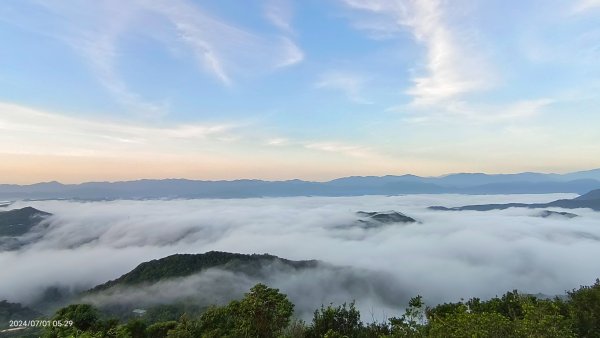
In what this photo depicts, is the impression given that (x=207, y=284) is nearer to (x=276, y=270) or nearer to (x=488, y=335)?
(x=276, y=270)

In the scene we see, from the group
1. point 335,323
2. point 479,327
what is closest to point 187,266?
point 335,323

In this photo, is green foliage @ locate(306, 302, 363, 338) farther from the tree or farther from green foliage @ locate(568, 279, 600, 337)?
green foliage @ locate(568, 279, 600, 337)

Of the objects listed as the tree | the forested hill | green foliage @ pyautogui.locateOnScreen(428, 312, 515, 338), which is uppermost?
green foliage @ pyautogui.locateOnScreen(428, 312, 515, 338)

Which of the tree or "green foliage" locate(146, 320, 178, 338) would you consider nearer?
the tree

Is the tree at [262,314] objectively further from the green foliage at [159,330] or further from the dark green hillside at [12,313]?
the dark green hillside at [12,313]

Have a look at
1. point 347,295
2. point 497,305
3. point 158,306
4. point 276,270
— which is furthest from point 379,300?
point 497,305

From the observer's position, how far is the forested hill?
16039 cm

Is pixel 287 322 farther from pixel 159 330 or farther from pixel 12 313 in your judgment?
pixel 12 313

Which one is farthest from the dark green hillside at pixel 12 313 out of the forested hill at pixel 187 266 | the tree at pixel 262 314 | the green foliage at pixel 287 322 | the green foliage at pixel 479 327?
the green foliage at pixel 479 327

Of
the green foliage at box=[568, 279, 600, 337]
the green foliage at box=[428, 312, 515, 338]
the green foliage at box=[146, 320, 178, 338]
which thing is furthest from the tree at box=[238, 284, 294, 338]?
the green foliage at box=[568, 279, 600, 337]

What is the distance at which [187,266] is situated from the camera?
166m

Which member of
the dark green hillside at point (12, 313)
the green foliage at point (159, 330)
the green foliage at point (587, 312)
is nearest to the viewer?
the green foliage at point (587, 312)

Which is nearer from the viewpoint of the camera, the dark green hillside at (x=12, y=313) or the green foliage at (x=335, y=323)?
the green foliage at (x=335, y=323)

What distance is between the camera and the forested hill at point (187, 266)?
160m
